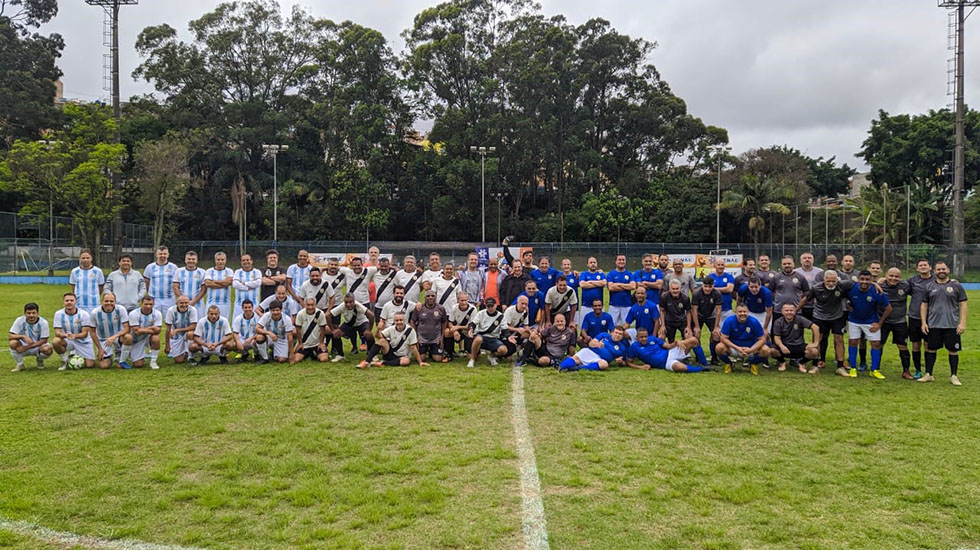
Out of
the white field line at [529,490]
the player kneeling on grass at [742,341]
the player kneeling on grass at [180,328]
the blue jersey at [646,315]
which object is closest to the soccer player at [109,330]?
the player kneeling on grass at [180,328]

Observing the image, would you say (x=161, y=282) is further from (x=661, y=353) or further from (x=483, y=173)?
(x=483, y=173)

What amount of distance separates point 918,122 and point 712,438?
181 feet

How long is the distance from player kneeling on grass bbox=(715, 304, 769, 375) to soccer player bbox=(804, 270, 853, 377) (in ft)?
1.86

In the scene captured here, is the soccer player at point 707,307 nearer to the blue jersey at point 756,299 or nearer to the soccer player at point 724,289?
the soccer player at point 724,289

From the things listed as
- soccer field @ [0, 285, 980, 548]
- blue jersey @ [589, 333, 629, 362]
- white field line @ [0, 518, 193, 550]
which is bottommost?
white field line @ [0, 518, 193, 550]

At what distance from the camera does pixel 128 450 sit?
5.41 m

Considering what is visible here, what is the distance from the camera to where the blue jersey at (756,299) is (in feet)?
31.0

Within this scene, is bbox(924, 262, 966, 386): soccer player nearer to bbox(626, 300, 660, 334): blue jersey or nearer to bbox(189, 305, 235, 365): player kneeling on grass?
bbox(626, 300, 660, 334): blue jersey

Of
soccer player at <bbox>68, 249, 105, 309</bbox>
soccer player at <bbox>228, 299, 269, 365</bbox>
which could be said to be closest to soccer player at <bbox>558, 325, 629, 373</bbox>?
soccer player at <bbox>228, 299, 269, 365</bbox>

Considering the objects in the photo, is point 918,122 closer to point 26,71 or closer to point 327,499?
point 327,499

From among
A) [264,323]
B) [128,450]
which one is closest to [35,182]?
[264,323]

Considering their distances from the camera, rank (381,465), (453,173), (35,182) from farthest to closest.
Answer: (453,173), (35,182), (381,465)

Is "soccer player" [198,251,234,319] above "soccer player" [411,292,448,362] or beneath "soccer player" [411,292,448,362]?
above

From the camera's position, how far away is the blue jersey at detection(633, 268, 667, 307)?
1019 centimetres
